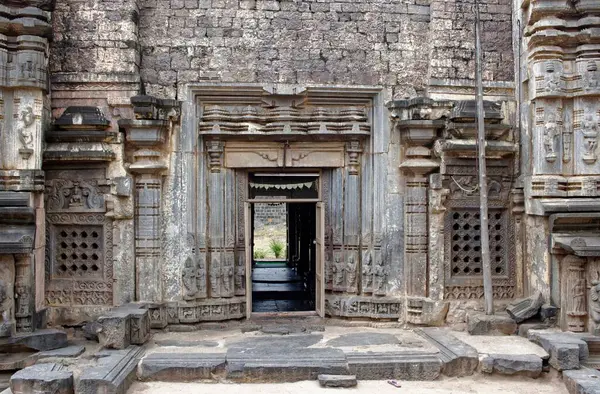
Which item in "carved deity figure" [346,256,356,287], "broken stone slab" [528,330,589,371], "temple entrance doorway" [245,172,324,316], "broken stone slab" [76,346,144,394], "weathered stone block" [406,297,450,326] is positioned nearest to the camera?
"broken stone slab" [76,346,144,394]

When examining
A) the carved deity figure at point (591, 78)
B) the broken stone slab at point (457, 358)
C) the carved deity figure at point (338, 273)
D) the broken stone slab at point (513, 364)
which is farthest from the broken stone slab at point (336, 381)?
the carved deity figure at point (591, 78)

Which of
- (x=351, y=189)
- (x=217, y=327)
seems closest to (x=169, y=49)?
(x=351, y=189)

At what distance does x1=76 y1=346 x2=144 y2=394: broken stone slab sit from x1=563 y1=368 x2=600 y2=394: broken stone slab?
4.15m

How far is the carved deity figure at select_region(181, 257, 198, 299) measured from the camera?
285 inches

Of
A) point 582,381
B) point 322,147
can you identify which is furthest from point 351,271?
point 582,381

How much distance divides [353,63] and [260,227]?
49.0 ft

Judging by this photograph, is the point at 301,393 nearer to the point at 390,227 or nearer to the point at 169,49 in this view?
the point at 390,227

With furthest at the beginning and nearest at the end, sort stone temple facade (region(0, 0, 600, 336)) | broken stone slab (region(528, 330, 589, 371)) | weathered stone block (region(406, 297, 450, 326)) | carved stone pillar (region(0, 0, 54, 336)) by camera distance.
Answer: weathered stone block (region(406, 297, 450, 326)) → stone temple facade (region(0, 0, 600, 336)) → carved stone pillar (region(0, 0, 54, 336)) → broken stone slab (region(528, 330, 589, 371))

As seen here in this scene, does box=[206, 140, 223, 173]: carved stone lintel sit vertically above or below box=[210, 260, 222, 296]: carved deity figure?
above

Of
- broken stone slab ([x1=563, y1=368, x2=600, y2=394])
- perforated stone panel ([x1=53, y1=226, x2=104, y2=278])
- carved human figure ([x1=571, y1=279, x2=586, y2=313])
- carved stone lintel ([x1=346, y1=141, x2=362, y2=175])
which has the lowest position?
broken stone slab ([x1=563, y1=368, x2=600, y2=394])

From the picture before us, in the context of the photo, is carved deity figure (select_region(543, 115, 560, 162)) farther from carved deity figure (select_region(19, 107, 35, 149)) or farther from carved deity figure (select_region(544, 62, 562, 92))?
carved deity figure (select_region(19, 107, 35, 149))

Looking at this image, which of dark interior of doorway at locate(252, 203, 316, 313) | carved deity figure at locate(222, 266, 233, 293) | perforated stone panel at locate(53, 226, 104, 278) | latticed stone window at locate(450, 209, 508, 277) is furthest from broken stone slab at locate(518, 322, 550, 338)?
perforated stone panel at locate(53, 226, 104, 278)

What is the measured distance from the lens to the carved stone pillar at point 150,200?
7.04m

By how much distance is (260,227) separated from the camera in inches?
866
